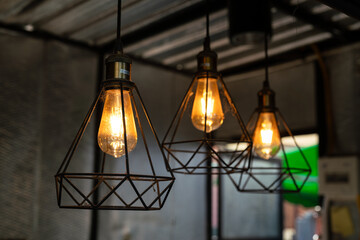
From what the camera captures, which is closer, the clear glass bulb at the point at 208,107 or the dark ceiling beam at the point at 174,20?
the clear glass bulb at the point at 208,107

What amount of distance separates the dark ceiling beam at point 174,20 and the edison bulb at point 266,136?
54.6 inches

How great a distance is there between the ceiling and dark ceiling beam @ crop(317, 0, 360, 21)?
0.92 meters

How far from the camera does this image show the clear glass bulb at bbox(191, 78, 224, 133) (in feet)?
4.45

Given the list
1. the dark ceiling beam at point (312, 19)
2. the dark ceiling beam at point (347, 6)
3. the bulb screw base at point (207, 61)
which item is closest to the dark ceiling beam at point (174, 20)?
the dark ceiling beam at point (312, 19)

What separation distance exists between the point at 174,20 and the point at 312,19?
960mm

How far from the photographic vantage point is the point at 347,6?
1.79m

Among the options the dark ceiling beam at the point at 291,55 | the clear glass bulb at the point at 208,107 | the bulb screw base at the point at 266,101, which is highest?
the dark ceiling beam at the point at 291,55

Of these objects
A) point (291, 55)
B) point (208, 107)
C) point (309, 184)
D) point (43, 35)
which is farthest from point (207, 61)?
point (309, 184)

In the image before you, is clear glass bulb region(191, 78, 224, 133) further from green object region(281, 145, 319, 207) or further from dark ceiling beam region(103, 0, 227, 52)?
green object region(281, 145, 319, 207)

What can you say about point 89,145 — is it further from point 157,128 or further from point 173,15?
point 173,15

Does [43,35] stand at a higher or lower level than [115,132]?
higher

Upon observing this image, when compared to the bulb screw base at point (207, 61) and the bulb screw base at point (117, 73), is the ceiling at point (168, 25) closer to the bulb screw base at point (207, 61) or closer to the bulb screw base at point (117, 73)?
the bulb screw base at point (207, 61)

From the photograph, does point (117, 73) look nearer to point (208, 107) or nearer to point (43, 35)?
point (208, 107)

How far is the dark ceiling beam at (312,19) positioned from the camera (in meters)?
2.90
